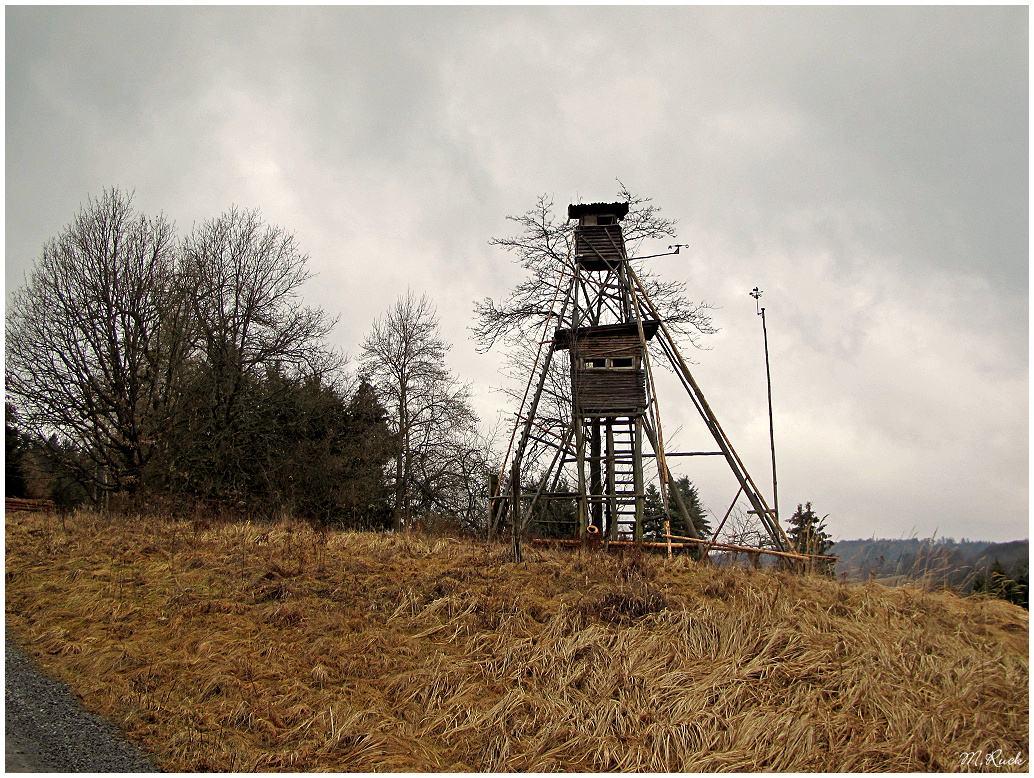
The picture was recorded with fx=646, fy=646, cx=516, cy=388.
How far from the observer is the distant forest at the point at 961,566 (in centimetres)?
649

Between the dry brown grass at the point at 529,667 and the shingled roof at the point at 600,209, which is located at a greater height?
the shingled roof at the point at 600,209

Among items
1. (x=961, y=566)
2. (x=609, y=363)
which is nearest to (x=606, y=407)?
(x=609, y=363)

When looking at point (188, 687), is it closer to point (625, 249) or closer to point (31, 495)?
point (625, 249)

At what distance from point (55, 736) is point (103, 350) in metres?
16.3

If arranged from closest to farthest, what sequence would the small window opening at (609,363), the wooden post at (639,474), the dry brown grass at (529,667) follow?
the dry brown grass at (529,667), the wooden post at (639,474), the small window opening at (609,363)

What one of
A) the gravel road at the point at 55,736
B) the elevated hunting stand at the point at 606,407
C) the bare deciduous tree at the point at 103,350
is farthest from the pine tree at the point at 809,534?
the bare deciduous tree at the point at 103,350

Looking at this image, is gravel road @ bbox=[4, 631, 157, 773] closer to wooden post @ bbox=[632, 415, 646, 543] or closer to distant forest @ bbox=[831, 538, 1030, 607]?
distant forest @ bbox=[831, 538, 1030, 607]

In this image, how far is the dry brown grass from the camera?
15.8 feet

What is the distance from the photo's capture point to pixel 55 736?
4988 millimetres

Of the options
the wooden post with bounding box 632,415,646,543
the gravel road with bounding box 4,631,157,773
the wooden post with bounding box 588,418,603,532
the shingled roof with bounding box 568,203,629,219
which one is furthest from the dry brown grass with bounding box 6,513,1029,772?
the shingled roof with bounding box 568,203,629,219

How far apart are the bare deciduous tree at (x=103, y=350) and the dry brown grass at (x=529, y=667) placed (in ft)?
34.7

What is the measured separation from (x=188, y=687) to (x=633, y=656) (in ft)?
13.1

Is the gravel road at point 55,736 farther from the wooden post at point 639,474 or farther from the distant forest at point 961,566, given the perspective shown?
the wooden post at point 639,474

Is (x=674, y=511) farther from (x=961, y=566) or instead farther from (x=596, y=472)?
(x=961, y=566)
